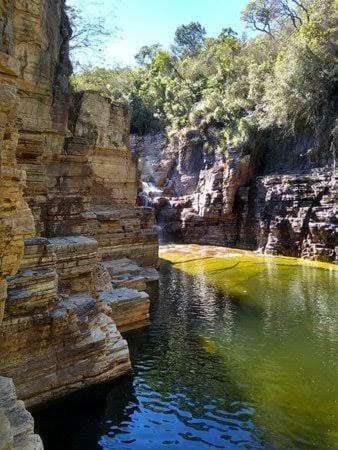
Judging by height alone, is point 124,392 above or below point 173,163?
below

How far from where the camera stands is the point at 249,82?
33562mm

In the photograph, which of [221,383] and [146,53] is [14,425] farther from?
[146,53]

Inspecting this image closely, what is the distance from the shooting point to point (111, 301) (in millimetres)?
12203

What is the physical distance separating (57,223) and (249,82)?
1016 inches

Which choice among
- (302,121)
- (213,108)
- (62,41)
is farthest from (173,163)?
(62,41)

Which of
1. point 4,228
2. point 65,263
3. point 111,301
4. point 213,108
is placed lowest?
point 111,301

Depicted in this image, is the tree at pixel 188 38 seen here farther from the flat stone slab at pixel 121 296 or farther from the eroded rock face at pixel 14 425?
the eroded rock face at pixel 14 425

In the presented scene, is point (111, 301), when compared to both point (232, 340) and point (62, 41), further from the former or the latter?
point (62, 41)

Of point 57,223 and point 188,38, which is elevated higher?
point 188,38

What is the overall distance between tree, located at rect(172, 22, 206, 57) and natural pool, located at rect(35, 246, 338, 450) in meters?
47.9

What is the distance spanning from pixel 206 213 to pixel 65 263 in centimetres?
1994

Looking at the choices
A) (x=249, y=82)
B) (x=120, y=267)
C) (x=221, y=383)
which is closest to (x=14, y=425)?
(x=221, y=383)

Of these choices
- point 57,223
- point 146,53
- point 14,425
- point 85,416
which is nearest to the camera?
point 14,425

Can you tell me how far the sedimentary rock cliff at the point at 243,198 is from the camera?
82.2ft
